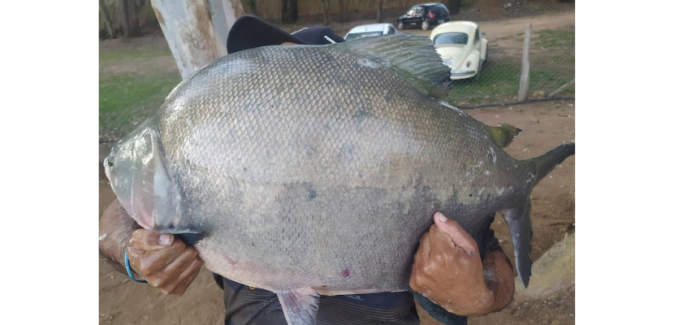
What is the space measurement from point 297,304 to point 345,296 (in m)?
0.36

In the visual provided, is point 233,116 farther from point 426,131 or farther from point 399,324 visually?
point 399,324

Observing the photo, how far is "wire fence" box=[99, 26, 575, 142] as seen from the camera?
6.10 metres

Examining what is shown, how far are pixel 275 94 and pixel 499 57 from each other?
30.4 feet

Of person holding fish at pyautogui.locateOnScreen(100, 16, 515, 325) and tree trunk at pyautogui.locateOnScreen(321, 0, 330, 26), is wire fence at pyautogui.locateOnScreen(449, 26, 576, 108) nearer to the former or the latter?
tree trunk at pyautogui.locateOnScreen(321, 0, 330, 26)

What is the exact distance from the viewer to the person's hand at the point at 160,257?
3.64ft

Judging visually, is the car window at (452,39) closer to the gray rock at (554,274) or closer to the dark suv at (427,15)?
the dark suv at (427,15)

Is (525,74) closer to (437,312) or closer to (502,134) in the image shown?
(502,134)

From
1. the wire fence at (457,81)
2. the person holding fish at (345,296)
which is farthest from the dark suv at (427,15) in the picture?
the person holding fish at (345,296)

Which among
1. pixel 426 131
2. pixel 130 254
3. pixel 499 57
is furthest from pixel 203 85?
pixel 499 57

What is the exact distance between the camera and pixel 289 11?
9695 mm

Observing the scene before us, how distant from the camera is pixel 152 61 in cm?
641

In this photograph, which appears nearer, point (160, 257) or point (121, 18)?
point (160, 257)

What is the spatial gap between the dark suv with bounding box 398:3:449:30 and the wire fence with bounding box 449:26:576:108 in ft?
10.1

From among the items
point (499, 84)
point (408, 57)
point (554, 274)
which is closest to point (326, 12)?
point (499, 84)
